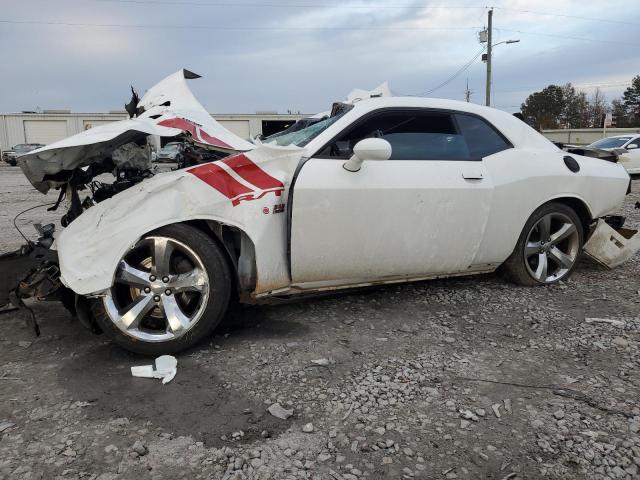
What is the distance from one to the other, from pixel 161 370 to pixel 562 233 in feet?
11.2

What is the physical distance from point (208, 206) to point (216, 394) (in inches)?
43.0

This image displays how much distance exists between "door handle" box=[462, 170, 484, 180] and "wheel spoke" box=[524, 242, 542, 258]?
0.87 meters

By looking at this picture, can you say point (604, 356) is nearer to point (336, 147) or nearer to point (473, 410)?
point (473, 410)

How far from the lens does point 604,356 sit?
3.02 m

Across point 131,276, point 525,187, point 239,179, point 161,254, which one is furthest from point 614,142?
point 131,276

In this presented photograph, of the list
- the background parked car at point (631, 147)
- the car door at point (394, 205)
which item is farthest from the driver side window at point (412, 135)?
the background parked car at point (631, 147)

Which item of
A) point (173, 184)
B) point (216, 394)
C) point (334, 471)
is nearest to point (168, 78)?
point (173, 184)

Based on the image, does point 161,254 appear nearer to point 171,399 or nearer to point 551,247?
point 171,399

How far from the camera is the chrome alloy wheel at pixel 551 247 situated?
13.6 ft

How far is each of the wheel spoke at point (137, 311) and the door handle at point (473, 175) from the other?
234 centimetres

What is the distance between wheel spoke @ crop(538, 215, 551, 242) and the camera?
4.12 metres

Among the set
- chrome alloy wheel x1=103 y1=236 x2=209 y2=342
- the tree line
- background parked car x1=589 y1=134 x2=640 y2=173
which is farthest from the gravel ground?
the tree line

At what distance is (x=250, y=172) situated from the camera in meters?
3.10

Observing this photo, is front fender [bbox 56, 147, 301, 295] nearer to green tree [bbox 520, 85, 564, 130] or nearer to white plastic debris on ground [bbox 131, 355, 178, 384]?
white plastic debris on ground [bbox 131, 355, 178, 384]
